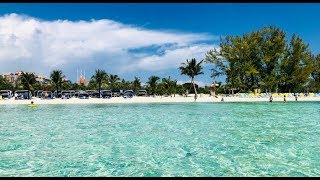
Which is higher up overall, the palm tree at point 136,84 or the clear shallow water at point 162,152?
the palm tree at point 136,84

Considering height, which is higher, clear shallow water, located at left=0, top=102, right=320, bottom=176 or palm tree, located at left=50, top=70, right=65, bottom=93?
palm tree, located at left=50, top=70, right=65, bottom=93

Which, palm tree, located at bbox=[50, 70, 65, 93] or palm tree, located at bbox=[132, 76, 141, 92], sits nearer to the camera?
palm tree, located at bbox=[50, 70, 65, 93]

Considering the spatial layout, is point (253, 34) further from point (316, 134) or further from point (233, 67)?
point (316, 134)

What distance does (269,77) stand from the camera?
6038 centimetres

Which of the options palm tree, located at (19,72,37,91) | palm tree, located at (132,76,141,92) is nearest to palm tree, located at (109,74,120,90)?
palm tree, located at (132,76,141,92)

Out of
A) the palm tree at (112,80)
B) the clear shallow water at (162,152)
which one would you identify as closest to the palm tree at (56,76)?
the palm tree at (112,80)

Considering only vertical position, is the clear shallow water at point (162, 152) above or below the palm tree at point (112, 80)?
below

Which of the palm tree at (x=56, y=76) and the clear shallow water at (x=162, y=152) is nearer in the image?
the clear shallow water at (x=162, y=152)

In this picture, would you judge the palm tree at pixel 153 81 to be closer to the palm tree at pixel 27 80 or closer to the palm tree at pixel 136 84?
the palm tree at pixel 136 84

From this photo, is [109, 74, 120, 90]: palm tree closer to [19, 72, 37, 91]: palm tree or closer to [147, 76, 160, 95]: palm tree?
[147, 76, 160, 95]: palm tree

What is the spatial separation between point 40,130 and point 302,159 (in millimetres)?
12603

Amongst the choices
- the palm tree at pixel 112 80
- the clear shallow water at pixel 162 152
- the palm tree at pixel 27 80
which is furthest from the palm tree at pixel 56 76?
the clear shallow water at pixel 162 152

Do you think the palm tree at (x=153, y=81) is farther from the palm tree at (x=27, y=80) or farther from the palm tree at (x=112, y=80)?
the palm tree at (x=27, y=80)

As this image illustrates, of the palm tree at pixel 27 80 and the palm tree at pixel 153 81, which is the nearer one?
the palm tree at pixel 27 80
